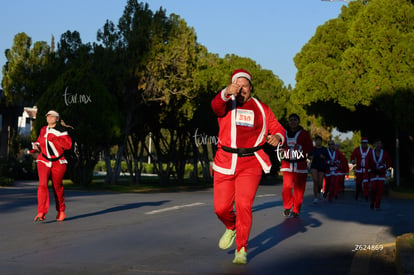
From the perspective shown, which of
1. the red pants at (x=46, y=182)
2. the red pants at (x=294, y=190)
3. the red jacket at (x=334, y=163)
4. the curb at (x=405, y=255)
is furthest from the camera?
the red jacket at (x=334, y=163)

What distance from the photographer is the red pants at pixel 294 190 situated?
45.0 ft

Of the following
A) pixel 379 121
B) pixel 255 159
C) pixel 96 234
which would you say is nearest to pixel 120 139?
pixel 379 121

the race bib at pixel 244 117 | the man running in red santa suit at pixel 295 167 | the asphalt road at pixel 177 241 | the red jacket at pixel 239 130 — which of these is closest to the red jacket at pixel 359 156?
the asphalt road at pixel 177 241

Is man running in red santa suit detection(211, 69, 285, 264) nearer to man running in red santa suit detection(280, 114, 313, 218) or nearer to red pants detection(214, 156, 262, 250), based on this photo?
red pants detection(214, 156, 262, 250)

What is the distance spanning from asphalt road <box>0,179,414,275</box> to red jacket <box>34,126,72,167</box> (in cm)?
108

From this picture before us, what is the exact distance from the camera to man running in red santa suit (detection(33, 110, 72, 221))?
11.9 meters

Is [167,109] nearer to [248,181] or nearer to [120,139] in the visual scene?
[120,139]

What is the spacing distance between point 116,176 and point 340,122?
502 inches

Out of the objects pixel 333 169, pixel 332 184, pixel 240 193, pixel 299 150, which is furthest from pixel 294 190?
pixel 333 169

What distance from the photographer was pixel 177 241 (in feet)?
31.5

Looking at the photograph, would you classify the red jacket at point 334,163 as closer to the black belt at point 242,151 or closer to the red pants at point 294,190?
the red pants at point 294,190

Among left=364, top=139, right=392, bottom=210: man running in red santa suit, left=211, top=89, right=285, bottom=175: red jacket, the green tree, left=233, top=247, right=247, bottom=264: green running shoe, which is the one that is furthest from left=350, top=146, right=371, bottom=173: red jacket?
left=233, top=247, right=247, bottom=264: green running shoe

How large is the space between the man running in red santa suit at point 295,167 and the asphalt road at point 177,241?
0.36m

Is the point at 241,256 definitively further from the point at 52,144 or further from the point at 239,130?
the point at 52,144
